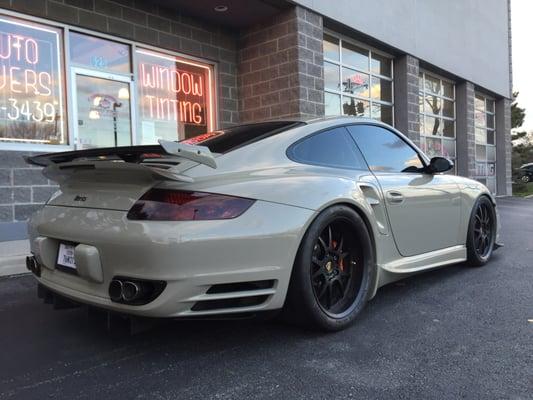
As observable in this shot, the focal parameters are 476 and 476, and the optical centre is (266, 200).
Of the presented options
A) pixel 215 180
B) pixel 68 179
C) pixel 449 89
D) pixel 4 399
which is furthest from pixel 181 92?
pixel 449 89

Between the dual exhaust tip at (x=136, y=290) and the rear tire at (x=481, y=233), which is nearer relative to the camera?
the dual exhaust tip at (x=136, y=290)

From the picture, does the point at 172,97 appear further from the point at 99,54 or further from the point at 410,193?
the point at 410,193

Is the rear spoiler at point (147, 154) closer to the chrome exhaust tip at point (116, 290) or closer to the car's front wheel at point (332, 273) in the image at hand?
the chrome exhaust tip at point (116, 290)

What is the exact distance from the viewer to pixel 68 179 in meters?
2.96

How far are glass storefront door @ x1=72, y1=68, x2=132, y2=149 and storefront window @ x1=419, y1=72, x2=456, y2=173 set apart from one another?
316 inches

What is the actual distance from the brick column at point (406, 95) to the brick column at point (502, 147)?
24.4 ft

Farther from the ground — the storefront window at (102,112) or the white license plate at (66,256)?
the storefront window at (102,112)

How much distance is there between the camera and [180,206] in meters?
2.39

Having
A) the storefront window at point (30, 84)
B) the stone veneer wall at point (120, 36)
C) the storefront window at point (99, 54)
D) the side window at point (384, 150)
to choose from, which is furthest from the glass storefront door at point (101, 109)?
the side window at point (384, 150)

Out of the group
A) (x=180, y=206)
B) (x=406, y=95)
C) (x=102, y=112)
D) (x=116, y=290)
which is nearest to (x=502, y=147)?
(x=406, y=95)

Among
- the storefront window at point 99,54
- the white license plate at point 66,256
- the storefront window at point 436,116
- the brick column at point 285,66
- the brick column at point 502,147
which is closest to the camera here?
the white license plate at point 66,256

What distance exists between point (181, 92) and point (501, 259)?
18.6 ft

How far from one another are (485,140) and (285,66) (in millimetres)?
11321

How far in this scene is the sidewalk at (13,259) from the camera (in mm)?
4699
